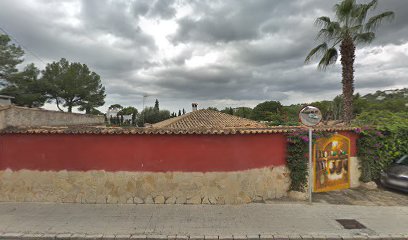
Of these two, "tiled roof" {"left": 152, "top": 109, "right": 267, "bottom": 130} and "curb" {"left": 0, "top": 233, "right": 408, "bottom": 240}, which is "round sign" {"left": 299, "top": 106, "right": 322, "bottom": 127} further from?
"tiled roof" {"left": 152, "top": 109, "right": 267, "bottom": 130}

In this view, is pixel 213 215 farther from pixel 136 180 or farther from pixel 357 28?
pixel 357 28

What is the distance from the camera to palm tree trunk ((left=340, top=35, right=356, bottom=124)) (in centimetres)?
1189

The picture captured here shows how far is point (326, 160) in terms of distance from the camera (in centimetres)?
834

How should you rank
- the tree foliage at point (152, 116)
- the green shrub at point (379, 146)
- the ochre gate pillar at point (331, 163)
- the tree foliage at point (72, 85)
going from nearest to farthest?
the ochre gate pillar at point (331, 163) → the green shrub at point (379, 146) → the tree foliage at point (72, 85) → the tree foliage at point (152, 116)

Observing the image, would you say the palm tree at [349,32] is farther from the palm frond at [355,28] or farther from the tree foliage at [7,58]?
the tree foliage at [7,58]

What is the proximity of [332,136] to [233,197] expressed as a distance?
4304mm

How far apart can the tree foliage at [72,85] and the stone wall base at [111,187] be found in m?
31.2

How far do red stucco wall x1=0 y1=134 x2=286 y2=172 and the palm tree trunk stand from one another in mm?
8654

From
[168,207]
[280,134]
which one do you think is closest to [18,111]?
[168,207]

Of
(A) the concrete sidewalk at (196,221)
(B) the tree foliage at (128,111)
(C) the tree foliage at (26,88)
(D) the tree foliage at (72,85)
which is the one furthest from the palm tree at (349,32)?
(B) the tree foliage at (128,111)

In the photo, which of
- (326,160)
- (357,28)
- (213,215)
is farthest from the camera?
(357,28)

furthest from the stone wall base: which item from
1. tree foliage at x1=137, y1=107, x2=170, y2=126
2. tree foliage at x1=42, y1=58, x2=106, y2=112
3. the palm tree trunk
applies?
tree foliage at x1=137, y1=107, x2=170, y2=126

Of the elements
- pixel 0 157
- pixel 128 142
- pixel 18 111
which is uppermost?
pixel 18 111

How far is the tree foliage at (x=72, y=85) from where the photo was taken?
1371 inches
